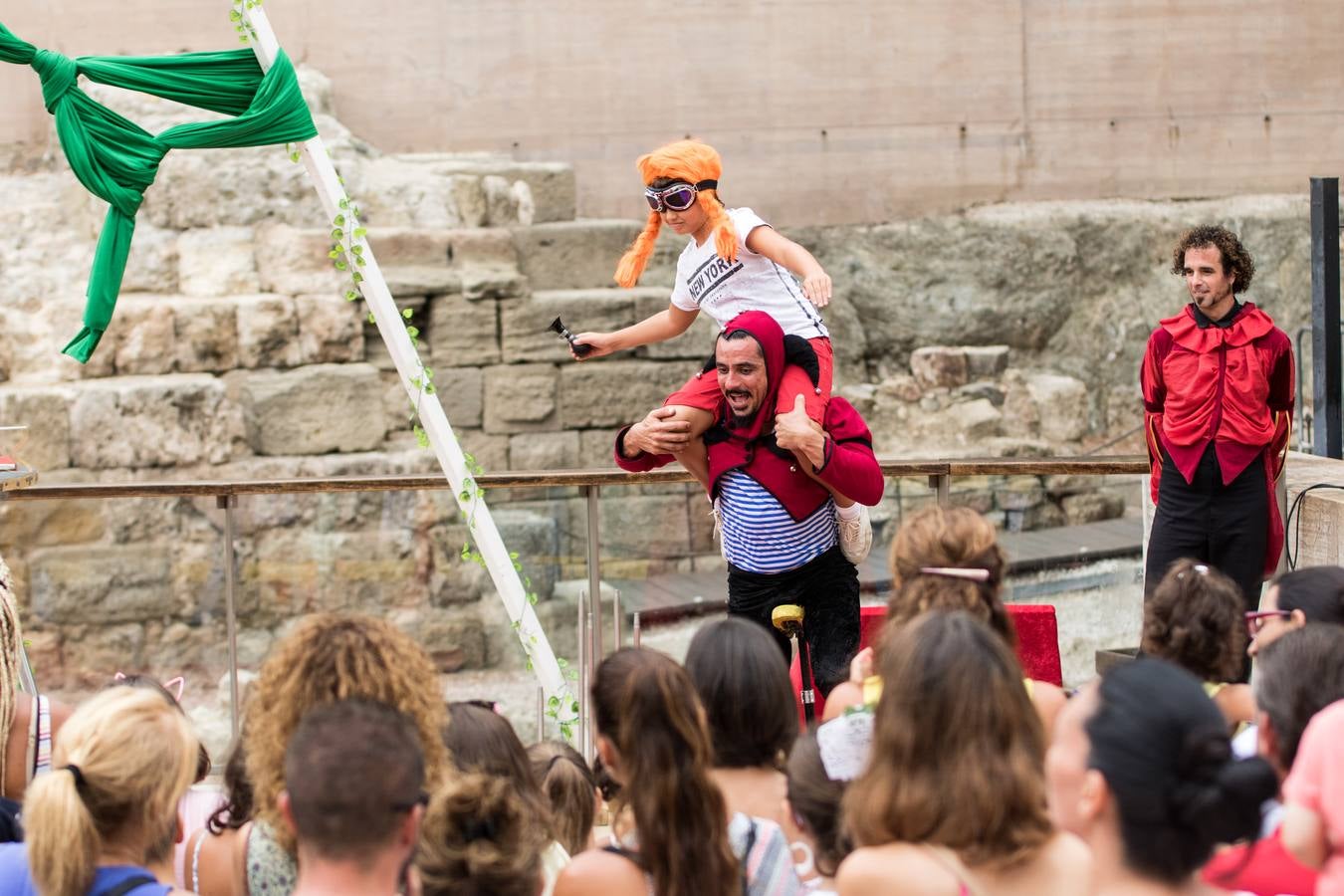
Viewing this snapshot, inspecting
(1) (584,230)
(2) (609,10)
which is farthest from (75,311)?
(2) (609,10)

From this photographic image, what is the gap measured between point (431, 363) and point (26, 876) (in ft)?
18.3

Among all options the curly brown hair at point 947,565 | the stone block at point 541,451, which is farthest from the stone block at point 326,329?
the curly brown hair at point 947,565

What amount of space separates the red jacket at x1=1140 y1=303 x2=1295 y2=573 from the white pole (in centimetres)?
168

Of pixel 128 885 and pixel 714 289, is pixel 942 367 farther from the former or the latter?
pixel 128 885

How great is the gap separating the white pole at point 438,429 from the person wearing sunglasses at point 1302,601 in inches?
66.9

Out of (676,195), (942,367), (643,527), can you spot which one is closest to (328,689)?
(676,195)

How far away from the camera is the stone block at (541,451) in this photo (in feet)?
24.6

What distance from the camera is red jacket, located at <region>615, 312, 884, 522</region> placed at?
10.3 feet

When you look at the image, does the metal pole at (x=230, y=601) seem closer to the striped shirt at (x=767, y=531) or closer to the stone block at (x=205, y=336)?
the striped shirt at (x=767, y=531)

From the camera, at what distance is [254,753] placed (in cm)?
205

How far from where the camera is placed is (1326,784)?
182 cm

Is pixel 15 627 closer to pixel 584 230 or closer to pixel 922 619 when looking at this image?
pixel 922 619

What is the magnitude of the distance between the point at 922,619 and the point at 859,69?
8.73m

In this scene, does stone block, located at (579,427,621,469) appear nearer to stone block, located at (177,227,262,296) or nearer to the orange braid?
stone block, located at (177,227,262,296)
